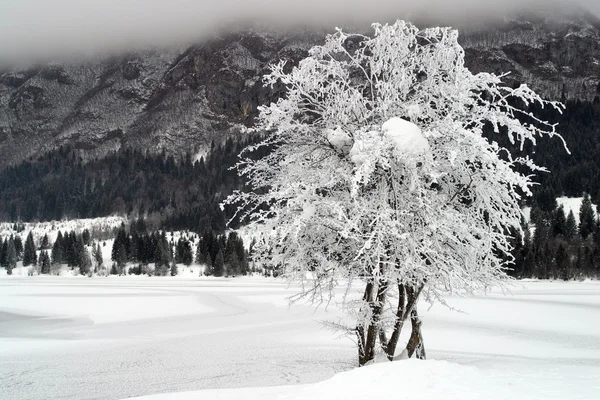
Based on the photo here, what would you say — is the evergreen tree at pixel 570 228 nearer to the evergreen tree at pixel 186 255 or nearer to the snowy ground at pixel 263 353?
the snowy ground at pixel 263 353

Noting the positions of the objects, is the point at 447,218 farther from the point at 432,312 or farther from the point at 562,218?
the point at 562,218

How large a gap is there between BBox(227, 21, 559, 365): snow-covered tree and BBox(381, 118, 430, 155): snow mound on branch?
2 centimetres

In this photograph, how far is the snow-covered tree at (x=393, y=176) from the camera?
376 inches

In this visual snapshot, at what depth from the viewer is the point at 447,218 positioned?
9938 mm

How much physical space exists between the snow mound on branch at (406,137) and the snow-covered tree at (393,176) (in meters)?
Answer: 0.02

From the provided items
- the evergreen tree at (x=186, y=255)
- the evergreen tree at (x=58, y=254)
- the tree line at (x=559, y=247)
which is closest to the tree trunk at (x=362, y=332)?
the tree line at (x=559, y=247)

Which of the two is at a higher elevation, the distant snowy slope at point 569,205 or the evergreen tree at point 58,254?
the distant snowy slope at point 569,205

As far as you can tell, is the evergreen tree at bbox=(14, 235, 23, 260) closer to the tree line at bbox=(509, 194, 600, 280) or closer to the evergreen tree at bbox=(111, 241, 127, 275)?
the evergreen tree at bbox=(111, 241, 127, 275)

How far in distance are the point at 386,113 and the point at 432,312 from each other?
29222 mm

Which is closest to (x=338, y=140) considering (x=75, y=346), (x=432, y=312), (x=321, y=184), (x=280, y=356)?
(x=321, y=184)

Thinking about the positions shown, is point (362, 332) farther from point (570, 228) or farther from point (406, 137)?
point (570, 228)

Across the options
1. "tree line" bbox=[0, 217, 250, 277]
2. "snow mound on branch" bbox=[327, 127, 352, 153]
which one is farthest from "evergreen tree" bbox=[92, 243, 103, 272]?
"snow mound on branch" bbox=[327, 127, 352, 153]

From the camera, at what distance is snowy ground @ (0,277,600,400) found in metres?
8.39

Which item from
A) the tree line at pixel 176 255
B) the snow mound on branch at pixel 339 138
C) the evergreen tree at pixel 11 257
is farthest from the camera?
the evergreen tree at pixel 11 257
